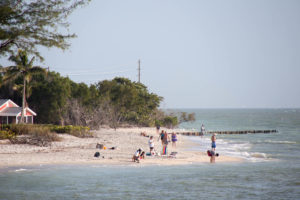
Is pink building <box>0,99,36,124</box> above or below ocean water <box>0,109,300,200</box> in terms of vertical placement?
above

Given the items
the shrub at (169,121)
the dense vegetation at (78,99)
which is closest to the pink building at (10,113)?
the dense vegetation at (78,99)

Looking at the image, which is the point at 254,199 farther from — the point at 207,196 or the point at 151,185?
the point at 151,185

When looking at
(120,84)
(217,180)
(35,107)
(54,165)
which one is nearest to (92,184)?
(54,165)

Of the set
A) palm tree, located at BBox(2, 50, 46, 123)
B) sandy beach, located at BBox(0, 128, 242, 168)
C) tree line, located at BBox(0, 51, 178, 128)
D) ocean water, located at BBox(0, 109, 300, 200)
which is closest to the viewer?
ocean water, located at BBox(0, 109, 300, 200)

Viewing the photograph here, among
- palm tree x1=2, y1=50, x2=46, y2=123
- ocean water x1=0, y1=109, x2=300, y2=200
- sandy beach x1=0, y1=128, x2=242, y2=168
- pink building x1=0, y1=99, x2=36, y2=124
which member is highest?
palm tree x1=2, y1=50, x2=46, y2=123

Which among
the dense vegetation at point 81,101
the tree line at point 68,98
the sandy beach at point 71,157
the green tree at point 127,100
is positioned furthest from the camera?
the green tree at point 127,100

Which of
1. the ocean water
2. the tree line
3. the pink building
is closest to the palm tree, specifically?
the tree line

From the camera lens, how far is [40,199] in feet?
58.8

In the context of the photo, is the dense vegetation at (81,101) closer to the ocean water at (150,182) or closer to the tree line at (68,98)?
the tree line at (68,98)

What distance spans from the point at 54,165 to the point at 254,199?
12907 millimetres

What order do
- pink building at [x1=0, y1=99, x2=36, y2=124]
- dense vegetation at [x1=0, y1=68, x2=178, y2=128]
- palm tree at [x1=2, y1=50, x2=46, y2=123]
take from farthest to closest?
dense vegetation at [x1=0, y1=68, x2=178, y2=128] < pink building at [x1=0, y1=99, x2=36, y2=124] < palm tree at [x1=2, y1=50, x2=46, y2=123]

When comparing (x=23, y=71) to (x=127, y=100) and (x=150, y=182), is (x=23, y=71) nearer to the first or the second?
(x=127, y=100)

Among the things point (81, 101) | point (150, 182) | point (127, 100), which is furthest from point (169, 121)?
point (150, 182)

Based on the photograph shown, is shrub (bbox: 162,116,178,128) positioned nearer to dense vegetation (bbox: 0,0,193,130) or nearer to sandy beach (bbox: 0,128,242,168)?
dense vegetation (bbox: 0,0,193,130)
